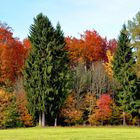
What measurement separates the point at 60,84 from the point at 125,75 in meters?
10.8

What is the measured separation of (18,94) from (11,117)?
14.2ft

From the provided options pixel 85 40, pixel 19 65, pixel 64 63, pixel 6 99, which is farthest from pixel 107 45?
pixel 6 99

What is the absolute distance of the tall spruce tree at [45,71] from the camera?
5584cm

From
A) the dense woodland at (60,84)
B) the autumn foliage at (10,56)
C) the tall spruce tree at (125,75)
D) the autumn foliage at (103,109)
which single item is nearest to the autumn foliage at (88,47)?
the dense woodland at (60,84)

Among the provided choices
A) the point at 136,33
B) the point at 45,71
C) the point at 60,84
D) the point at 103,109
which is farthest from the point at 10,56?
the point at 136,33

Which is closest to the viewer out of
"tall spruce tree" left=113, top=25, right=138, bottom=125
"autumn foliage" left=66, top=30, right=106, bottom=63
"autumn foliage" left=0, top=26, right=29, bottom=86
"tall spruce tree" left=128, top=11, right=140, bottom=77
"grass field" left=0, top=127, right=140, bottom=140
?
"grass field" left=0, top=127, right=140, bottom=140

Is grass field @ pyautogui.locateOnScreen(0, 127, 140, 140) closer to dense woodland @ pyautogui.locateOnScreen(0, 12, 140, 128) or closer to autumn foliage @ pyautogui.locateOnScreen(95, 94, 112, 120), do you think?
dense woodland @ pyautogui.locateOnScreen(0, 12, 140, 128)

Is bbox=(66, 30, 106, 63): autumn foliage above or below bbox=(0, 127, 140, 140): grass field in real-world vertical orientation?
above

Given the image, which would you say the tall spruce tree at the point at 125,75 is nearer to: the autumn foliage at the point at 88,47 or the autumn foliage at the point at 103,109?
the autumn foliage at the point at 103,109

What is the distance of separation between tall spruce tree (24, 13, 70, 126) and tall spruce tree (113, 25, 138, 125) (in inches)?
359

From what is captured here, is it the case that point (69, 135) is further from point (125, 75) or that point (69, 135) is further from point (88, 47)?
point (88, 47)

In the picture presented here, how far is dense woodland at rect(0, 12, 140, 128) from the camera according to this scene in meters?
55.9

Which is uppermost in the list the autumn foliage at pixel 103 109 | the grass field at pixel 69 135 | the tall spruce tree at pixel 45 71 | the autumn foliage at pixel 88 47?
the autumn foliage at pixel 88 47

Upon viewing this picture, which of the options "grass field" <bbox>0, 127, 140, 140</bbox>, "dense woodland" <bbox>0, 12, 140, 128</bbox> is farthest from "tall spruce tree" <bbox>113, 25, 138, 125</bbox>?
"grass field" <bbox>0, 127, 140, 140</bbox>
